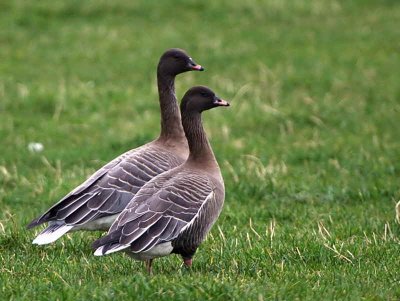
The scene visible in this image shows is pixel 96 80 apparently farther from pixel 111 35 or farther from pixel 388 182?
pixel 388 182

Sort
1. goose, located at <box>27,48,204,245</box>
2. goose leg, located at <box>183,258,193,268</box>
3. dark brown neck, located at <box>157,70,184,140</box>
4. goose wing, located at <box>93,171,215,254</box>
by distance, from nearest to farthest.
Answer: goose wing, located at <box>93,171,215,254</box> < goose leg, located at <box>183,258,193,268</box> < goose, located at <box>27,48,204,245</box> < dark brown neck, located at <box>157,70,184,140</box>

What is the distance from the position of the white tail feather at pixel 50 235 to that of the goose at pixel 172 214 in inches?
26.7

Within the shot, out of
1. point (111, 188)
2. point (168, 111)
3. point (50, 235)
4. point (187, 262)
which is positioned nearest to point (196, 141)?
point (111, 188)

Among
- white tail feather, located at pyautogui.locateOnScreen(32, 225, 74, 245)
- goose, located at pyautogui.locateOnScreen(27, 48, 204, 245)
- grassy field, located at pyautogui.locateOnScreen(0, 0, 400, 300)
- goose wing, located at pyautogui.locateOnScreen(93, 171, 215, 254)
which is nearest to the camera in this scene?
goose wing, located at pyautogui.locateOnScreen(93, 171, 215, 254)

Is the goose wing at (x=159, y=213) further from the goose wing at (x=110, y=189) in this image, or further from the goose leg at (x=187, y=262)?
the goose wing at (x=110, y=189)

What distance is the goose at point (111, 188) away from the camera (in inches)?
274

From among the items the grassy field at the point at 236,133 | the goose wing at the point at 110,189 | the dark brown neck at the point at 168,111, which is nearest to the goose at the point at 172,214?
the grassy field at the point at 236,133

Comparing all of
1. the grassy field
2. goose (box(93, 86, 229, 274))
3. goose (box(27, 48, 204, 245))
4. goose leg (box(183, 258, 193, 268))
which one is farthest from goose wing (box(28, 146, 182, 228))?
goose leg (box(183, 258, 193, 268))

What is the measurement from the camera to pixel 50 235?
676cm

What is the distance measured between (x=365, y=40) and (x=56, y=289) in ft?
40.8

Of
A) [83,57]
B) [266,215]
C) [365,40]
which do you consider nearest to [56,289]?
[266,215]

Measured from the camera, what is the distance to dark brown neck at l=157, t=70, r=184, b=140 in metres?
8.29

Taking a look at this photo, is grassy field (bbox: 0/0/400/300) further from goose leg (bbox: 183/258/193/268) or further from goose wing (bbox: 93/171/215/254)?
goose wing (bbox: 93/171/215/254)

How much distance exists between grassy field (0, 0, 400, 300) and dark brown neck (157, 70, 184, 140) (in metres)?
0.97
